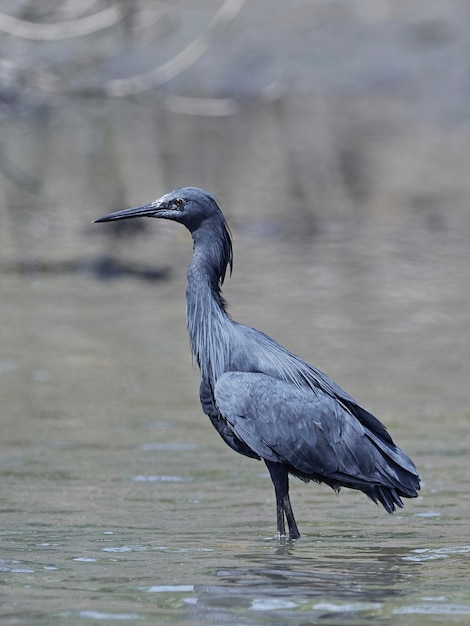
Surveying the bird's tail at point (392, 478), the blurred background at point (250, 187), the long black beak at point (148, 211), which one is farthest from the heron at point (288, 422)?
the blurred background at point (250, 187)

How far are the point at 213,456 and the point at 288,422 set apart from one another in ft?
5.49

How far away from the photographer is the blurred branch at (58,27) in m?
11.9

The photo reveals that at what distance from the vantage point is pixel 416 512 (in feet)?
24.2

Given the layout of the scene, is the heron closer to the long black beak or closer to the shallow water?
the shallow water

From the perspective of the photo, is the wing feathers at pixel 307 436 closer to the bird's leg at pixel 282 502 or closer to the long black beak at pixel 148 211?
the bird's leg at pixel 282 502

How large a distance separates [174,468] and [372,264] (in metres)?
6.54

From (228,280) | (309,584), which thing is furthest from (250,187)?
(309,584)

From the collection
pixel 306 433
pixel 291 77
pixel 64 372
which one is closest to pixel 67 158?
pixel 291 77

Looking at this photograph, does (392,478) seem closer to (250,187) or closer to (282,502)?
(282,502)

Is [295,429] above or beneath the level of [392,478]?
above

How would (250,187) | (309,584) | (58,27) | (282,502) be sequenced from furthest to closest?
(250,187) → (58,27) → (282,502) → (309,584)

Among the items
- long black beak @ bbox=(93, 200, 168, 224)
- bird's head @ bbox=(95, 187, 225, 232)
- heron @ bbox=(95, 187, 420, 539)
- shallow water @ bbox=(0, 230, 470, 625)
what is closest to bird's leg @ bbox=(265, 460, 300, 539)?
heron @ bbox=(95, 187, 420, 539)

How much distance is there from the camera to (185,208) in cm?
748

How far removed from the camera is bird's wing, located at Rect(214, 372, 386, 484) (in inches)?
269
